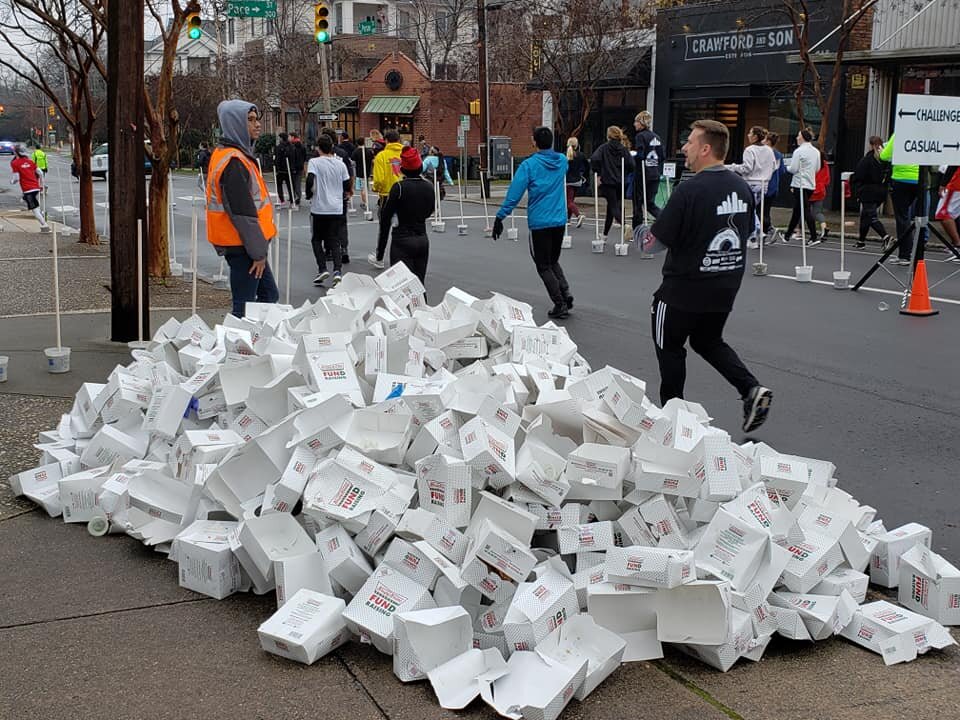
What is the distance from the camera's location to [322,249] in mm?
14406

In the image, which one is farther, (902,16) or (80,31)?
(80,31)

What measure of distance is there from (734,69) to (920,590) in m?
26.2

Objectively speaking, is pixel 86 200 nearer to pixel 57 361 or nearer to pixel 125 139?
pixel 125 139

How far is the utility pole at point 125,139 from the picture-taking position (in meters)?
8.98

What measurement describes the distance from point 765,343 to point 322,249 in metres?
6.71

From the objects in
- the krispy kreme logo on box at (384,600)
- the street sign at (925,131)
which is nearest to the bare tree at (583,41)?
the street sign at (925,131)

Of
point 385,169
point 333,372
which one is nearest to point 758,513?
point 333,372

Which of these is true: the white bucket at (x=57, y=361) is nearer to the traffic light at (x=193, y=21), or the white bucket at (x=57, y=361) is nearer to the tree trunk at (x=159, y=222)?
the tree trunk at (x=159, y=222)

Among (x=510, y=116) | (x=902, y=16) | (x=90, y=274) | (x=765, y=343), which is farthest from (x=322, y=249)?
(x=510, y=116)

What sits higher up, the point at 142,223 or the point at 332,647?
the point at 142,223

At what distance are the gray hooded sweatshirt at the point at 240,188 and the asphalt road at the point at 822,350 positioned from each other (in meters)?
3.02

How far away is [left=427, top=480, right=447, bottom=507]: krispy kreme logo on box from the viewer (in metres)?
4.30

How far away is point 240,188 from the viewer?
755 centimetres

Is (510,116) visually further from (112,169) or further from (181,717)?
(181,717)
